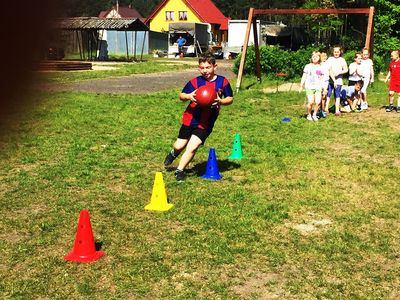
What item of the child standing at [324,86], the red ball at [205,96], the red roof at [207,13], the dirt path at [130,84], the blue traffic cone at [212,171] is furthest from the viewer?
the red roof at [207,13]

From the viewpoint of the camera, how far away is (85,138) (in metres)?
10.0

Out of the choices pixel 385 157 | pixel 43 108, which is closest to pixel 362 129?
pixel 385 157

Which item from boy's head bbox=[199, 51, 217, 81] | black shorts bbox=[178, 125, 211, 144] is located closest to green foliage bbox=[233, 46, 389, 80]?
boy's head bbox=[199, 51, 217, 81]

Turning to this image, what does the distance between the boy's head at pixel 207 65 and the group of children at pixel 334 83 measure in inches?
224

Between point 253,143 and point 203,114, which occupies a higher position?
point 203,114

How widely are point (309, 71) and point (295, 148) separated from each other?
12.8ft

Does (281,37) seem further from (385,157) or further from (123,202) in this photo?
(123,202)

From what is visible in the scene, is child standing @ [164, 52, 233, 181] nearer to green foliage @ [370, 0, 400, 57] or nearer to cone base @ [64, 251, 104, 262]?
cone base @ [64, 251, 104, 262]

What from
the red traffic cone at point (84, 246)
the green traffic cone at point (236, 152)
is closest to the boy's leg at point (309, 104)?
the green traffic cone at point (236, 152)

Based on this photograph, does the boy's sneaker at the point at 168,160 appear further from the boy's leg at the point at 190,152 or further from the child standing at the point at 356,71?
the child standing at the point at 356,71

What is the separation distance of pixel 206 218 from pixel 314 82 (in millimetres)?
7937

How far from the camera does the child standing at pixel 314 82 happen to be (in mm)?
12375

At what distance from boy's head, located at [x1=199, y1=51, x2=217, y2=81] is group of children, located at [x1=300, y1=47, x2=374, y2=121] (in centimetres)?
568

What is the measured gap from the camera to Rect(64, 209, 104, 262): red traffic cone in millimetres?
4273
